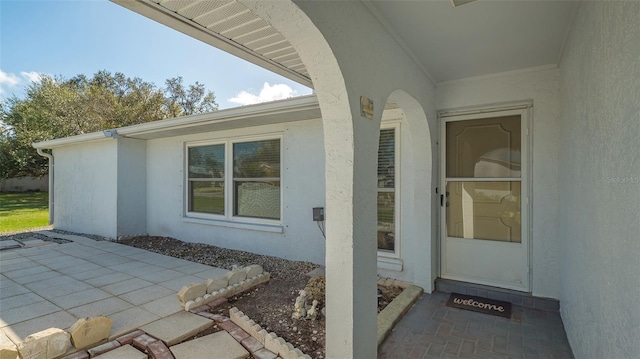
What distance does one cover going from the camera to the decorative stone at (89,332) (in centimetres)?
254

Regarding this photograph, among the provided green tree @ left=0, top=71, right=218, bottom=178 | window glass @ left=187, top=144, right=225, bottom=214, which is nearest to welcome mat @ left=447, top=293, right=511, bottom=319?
window glass @ left=187, top=144, right=225, bottom=214

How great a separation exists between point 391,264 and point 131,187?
642 cm

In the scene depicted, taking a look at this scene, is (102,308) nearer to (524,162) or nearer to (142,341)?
(142,341)

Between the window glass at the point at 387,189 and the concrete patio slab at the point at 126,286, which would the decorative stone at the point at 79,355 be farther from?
the window glass at the point at 387,189

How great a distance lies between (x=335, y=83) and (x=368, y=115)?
37 cm

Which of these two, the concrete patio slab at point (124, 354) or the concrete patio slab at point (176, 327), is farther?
the concrete patio slab at point (176, 327)

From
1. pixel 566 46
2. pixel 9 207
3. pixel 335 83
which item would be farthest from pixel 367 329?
pixel 9 207

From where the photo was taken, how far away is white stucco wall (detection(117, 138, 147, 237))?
279 inches

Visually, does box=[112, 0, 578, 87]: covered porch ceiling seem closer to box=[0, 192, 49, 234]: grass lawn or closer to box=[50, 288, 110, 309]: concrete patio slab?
box=[50, 288, 110, 309]: concrete patio slab

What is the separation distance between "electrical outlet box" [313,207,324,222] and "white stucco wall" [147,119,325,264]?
1.04 ft

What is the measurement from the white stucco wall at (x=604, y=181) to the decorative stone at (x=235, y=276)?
136 inches

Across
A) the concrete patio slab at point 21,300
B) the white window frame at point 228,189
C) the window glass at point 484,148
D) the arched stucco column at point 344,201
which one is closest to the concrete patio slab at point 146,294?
the concrete patio slab at point 21,300

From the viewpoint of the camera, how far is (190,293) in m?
3.42

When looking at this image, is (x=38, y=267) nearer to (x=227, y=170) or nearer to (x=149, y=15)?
(x=227, y=170)
